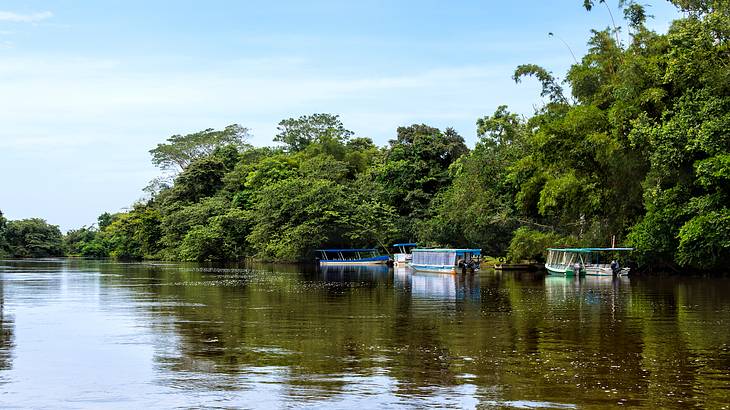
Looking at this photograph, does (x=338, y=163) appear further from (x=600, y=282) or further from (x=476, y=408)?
(x=476, y=408)

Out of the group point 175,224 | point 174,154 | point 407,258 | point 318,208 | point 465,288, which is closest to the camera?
point 465,288

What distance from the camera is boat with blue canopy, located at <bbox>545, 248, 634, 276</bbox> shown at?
39250 mm

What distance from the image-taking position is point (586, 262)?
4141 centimetres

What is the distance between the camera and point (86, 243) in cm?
10600

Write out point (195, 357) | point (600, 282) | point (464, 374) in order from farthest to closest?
1. point (600, 282)
2. point (195, 357)
3. point (464, 374)

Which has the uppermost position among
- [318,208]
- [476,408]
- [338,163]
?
[338,163]

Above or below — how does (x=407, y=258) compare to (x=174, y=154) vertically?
below

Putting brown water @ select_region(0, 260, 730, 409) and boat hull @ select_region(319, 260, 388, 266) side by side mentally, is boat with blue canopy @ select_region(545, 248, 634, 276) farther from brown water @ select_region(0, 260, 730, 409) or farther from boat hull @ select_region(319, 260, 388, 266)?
boat hull @ select_region(319, 260, 388, 266)

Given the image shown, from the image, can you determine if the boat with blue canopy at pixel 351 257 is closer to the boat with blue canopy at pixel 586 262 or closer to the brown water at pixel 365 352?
the boat with blue canopy at pixel 586 262

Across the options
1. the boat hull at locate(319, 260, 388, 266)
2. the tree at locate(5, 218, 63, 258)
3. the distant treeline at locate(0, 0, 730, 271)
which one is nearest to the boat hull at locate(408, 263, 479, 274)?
the distant treeline at locate(0, 0, 730, 271)

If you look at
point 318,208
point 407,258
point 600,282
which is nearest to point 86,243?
point 318,208

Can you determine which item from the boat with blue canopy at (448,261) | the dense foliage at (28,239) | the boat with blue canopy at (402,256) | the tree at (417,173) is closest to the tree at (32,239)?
the dense foliage at (28,239)

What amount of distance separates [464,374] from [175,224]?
6950 cm

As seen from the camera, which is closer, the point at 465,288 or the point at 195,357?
the point at 195,357
